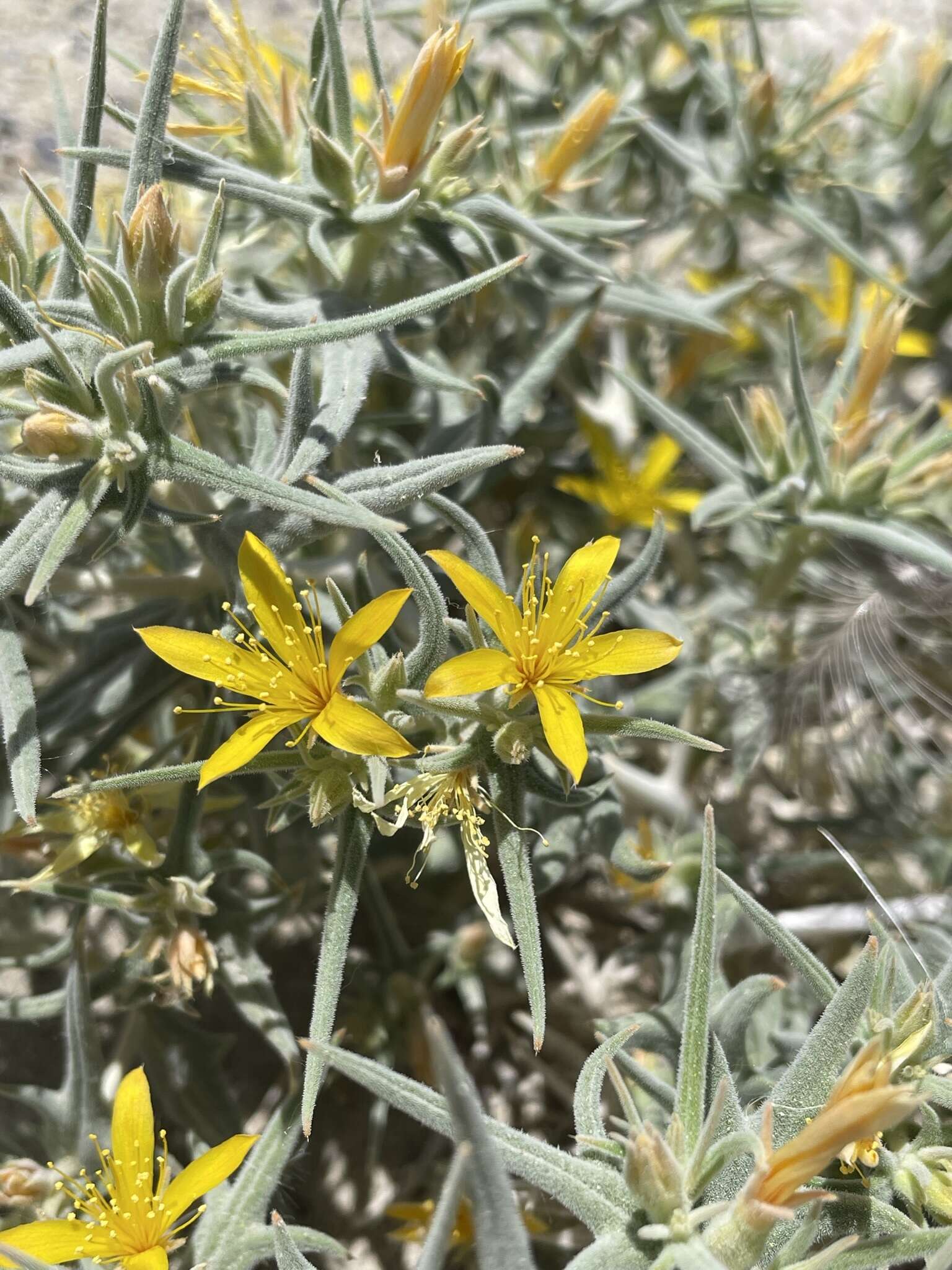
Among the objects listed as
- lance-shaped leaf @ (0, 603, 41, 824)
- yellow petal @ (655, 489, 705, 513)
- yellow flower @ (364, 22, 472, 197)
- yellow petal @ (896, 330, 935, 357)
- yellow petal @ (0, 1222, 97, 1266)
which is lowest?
yellow petal @ (0, 1222, 97, 1266)

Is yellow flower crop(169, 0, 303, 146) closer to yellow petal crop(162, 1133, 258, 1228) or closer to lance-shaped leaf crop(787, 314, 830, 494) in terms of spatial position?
lance-shaped leaf crop(787, 314, 830, 494)

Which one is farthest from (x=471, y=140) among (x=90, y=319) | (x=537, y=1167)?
(x=537, y=1167)

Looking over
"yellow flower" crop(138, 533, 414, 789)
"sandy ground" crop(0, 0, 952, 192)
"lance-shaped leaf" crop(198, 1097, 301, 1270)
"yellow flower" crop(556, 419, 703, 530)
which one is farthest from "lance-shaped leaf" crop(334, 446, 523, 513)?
"sandy ground" crop(0, 0, 952, 192)

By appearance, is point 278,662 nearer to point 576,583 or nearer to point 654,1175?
point 576,583

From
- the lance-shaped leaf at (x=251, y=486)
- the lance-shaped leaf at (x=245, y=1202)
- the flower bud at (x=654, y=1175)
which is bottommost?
the lance-shaped leaf at (x=245, y=1202)

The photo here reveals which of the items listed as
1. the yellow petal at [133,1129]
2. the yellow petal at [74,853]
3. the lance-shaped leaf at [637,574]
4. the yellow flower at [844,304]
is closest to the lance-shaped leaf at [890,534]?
the lance-shaped leaf at [637,574]

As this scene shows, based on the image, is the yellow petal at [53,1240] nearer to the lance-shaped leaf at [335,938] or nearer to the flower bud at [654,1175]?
the lance-shaped leaf at [335,938]

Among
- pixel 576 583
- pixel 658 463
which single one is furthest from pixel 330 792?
pixel 658 463
